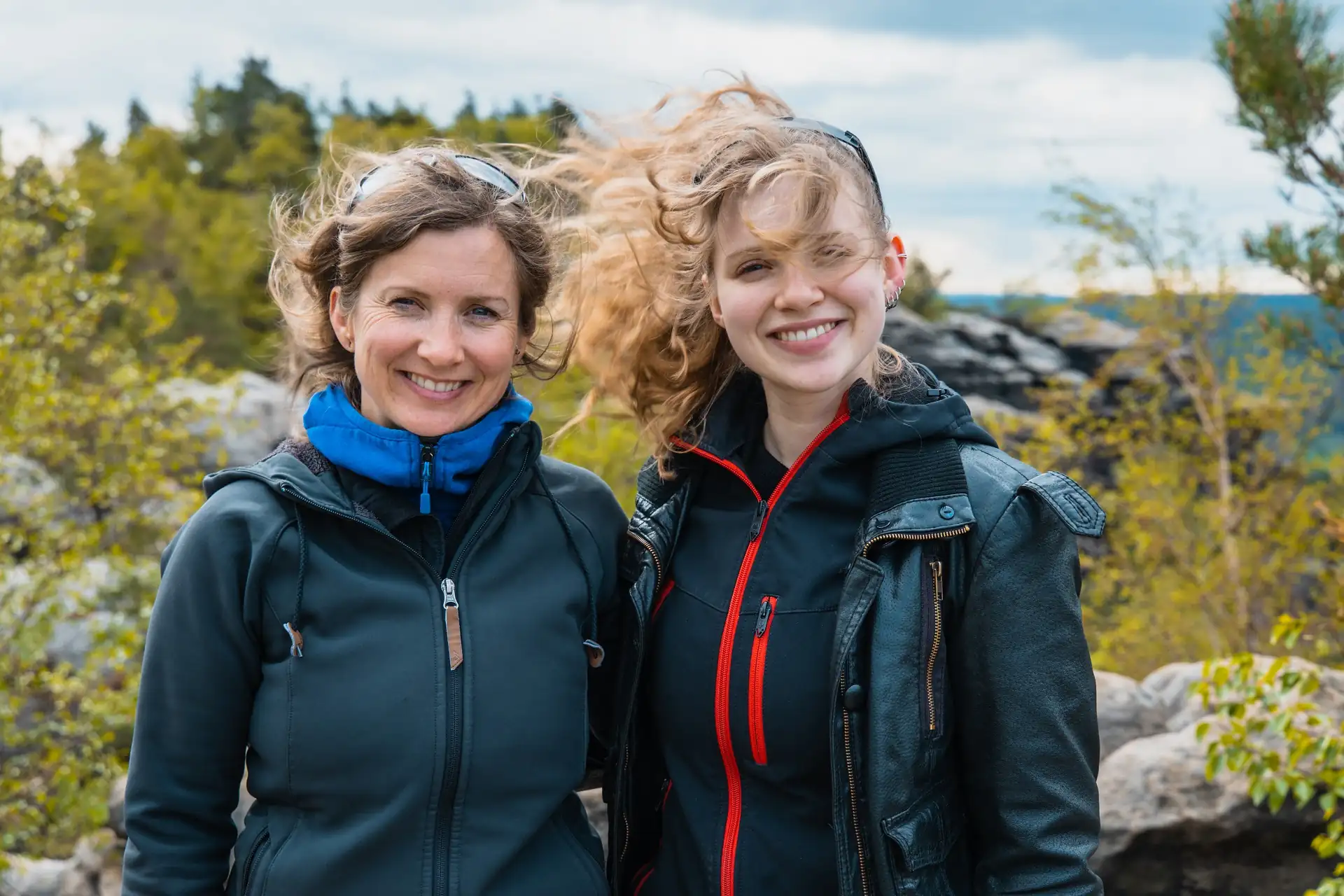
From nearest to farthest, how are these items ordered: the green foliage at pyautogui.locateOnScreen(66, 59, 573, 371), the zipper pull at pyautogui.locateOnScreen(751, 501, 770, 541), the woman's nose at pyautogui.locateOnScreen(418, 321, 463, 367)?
the woman's nose at pyautogui.locateOnScreen(418, 321, 463, 367) → the zipper pull at pyautogui.locateOnScreen(751, 501, 770, 541) → the green foliage at pyautogui.locateOnScreen(66, 59, 573, 371)

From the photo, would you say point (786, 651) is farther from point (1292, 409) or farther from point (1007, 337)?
point (1007, 337)

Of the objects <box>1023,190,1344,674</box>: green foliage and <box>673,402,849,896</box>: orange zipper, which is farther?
<box>1023,190,1344,674</box>: green foliage

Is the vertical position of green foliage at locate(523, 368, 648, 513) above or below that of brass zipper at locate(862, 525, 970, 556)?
below

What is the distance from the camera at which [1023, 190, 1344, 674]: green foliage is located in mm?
9734

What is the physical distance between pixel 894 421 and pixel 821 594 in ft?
1.05

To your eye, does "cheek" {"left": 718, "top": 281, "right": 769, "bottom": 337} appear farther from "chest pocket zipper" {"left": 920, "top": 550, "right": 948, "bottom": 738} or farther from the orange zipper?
"chest pocket zipper" {"left": 920, "top": 550, "right": 948, "bottom": 738}

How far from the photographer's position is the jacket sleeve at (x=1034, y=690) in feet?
6.11

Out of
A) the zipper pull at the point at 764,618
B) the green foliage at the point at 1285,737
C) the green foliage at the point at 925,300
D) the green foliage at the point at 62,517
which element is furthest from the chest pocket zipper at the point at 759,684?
the green foliage at the point at 925,300

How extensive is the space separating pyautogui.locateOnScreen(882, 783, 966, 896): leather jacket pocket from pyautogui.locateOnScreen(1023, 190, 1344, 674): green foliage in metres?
7.63

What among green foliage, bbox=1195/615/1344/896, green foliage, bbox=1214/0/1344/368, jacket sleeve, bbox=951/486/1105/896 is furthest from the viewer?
green foliage, bbox=1214/0/1344/368

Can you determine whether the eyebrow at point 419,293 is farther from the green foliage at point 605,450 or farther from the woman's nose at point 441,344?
the green foliage at point 605,450

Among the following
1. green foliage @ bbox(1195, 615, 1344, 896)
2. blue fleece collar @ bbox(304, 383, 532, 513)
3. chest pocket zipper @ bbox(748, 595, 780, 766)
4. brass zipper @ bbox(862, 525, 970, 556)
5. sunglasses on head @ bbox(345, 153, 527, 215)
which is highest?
sunglasses on head @ bbox(345, 153, 527, 215)

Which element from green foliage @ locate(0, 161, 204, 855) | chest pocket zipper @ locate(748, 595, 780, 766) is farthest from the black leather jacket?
green foliage @ locate(0, 161, 204, 855)

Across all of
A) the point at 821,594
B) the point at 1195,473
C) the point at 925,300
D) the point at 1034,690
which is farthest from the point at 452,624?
the point at 925,300
